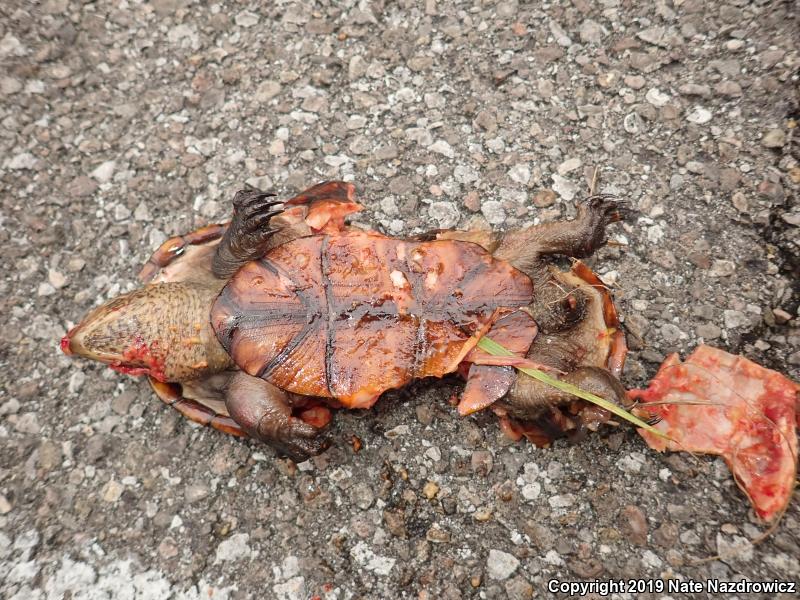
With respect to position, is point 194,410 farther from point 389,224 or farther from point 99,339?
point 389,224

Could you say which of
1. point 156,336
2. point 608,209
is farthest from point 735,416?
point 156,336

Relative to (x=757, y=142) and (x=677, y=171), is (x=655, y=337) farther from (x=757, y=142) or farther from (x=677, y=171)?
(x=757, y=142)

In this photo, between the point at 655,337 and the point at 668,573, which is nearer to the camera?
the point at 668,573

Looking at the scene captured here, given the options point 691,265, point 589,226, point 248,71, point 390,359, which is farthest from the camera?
point 248,71

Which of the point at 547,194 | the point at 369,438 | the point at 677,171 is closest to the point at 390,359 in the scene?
the point at 369,438

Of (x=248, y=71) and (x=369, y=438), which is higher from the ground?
(x=248, y=71)
